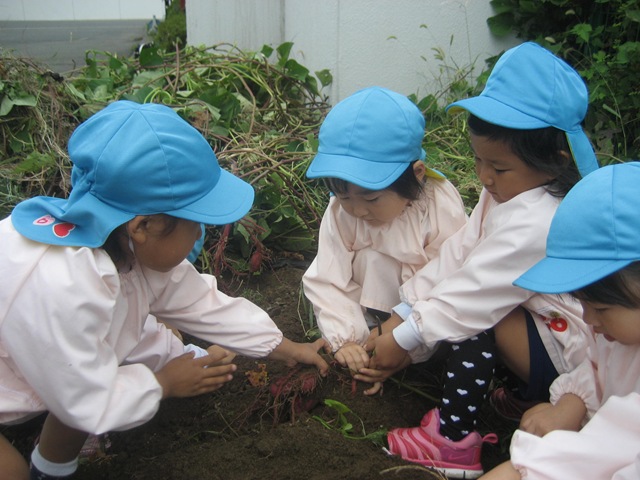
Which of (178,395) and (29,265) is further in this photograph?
(178,395)

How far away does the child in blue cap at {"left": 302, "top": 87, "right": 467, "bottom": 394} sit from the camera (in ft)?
6.84

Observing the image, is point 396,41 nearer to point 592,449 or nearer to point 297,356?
point 297,356

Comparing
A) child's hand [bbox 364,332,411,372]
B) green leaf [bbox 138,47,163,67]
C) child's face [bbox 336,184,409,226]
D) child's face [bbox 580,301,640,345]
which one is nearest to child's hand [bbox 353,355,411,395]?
child's hand [bbox 364,332,411,372]

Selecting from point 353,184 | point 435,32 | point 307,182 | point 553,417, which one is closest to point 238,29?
point 435,32

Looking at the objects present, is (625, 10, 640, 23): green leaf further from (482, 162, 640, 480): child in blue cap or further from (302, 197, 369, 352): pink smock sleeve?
(482, 162, 640, 480): child in blue cap

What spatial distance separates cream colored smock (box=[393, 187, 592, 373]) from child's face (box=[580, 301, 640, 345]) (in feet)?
1.31

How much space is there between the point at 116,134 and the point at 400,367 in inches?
46.0

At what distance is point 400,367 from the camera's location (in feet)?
7.25

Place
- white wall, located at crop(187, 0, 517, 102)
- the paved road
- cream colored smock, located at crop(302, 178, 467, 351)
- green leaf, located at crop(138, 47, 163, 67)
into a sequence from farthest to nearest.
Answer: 1. the paved road
2. green leaf, located at crop(138, 47, 163, 67)
3. white wall, located at crop(187, 0, 517, 102)
4. cream colored smock, located at crop(302, 178, 467, 351)

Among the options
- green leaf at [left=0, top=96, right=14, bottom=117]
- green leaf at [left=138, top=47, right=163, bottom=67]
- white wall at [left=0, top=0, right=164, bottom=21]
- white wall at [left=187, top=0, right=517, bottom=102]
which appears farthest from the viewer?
white wall at [left=0, top=0, right=164, bottom=21]

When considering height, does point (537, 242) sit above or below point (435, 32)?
below

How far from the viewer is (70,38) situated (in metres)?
9.95

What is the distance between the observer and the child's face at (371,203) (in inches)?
85.2

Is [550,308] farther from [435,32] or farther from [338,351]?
[435,32]
